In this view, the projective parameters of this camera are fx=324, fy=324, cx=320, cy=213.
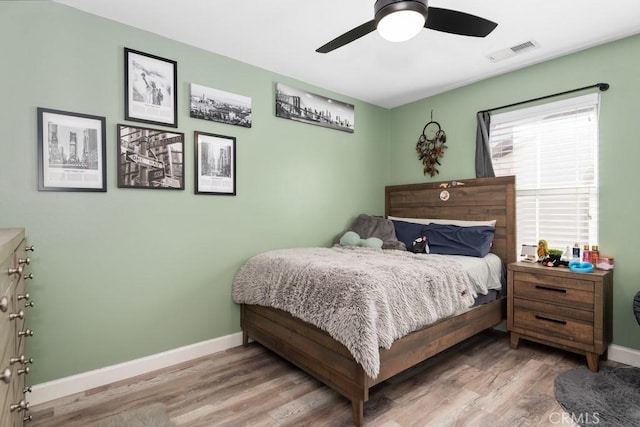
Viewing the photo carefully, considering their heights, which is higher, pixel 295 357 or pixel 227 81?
pixel 227 81

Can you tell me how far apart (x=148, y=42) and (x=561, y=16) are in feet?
9.87

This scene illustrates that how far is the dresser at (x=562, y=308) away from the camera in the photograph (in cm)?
236

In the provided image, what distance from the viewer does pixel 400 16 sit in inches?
61.8

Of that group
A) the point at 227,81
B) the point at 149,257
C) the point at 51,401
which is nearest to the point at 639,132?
the point at 227,81

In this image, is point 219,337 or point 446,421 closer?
point 446,421

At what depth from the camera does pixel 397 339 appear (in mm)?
1975

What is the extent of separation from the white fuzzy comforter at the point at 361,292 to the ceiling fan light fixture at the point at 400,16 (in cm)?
135

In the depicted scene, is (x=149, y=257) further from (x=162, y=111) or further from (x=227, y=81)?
(x=227, y=81)

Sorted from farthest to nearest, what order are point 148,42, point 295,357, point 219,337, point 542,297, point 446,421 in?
1. point 219,337
2. point 542,297
3. point 148,42
4. point 295,357
5. point 446,421

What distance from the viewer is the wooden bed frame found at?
1.91 metres

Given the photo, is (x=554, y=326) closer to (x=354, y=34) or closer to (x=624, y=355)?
(x=624, y=355)

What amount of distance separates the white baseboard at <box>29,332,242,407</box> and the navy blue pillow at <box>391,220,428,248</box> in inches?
76.7

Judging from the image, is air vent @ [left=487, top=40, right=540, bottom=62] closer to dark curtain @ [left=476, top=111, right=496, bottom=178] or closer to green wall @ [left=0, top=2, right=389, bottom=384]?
dark curtain @ [left=476, top=111, right=496, bottom=178]

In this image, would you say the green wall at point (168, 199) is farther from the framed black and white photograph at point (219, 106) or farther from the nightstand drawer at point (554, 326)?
the nightstand drawer at point (554, 326)
